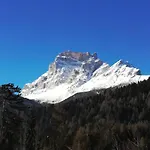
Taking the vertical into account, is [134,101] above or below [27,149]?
above

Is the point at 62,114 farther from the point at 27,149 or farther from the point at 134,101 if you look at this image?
the point at 134,101

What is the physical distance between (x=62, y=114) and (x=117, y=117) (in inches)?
3688

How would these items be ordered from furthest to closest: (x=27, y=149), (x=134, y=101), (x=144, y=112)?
(x=134, y=101), (x=144, y=112), (x=27, y=149)

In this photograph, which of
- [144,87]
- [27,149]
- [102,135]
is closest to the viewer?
[27,149]

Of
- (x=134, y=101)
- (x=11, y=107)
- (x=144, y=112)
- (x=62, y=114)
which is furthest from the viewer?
(x=134, y=101)

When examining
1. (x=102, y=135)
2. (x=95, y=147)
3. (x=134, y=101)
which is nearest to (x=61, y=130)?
(x=102, y=135)

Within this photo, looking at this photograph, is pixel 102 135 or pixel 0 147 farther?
pixel 102 135

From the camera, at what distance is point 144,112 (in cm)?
14775

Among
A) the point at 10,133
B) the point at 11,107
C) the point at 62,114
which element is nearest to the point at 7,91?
the point at 11,107

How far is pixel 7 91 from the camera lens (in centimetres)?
3700

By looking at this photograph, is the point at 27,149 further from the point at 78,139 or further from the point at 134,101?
the point at 134,101

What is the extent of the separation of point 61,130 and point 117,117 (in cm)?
10298

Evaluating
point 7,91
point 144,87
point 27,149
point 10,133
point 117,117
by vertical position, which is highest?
point 144,87

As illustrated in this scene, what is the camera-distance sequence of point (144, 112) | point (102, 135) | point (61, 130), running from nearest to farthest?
1. point (102, 135)
2. point (61, 130)
3. point (144, 112)
